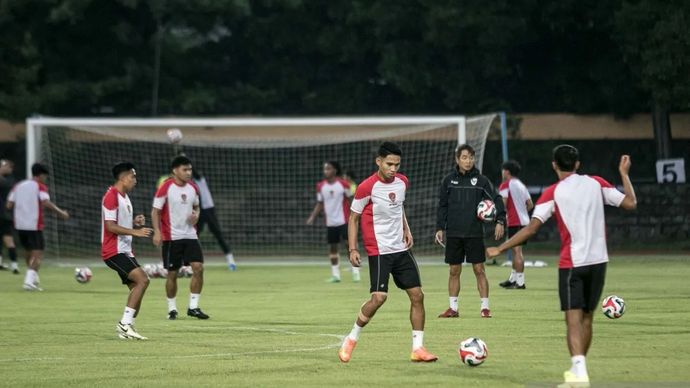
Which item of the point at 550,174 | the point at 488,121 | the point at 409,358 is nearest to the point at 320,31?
the point at 550,174

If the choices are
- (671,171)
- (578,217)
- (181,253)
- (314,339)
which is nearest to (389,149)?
(578,217)

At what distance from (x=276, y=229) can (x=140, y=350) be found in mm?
23775

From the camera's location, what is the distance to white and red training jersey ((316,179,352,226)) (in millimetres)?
26469

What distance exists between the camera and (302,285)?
24.8m

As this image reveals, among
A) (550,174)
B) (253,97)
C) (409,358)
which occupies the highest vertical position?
(253,97)

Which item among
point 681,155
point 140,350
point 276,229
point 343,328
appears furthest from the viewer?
point 681,155

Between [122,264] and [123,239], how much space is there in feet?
1.18

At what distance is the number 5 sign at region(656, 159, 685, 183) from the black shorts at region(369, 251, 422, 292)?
Answer: 25815 mm

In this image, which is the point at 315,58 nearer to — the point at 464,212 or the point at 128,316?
the point at 464,212

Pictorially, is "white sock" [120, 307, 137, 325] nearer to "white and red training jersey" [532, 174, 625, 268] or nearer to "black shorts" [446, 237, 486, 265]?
"black shorts" [446, 237, 486, 265]

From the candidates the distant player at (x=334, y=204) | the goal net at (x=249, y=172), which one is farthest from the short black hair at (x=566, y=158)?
the goal net at (x=249, y=172)

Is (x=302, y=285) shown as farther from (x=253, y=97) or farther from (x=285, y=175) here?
(x=253, y=97)

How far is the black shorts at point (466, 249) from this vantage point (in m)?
17.8

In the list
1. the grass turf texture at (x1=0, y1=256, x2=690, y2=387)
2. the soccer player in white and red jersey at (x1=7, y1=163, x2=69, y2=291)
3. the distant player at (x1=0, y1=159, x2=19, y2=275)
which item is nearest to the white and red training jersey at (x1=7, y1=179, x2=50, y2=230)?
the soccer player in white and red jersey at (x1=7, y1=163, x2=69, y2=291)
